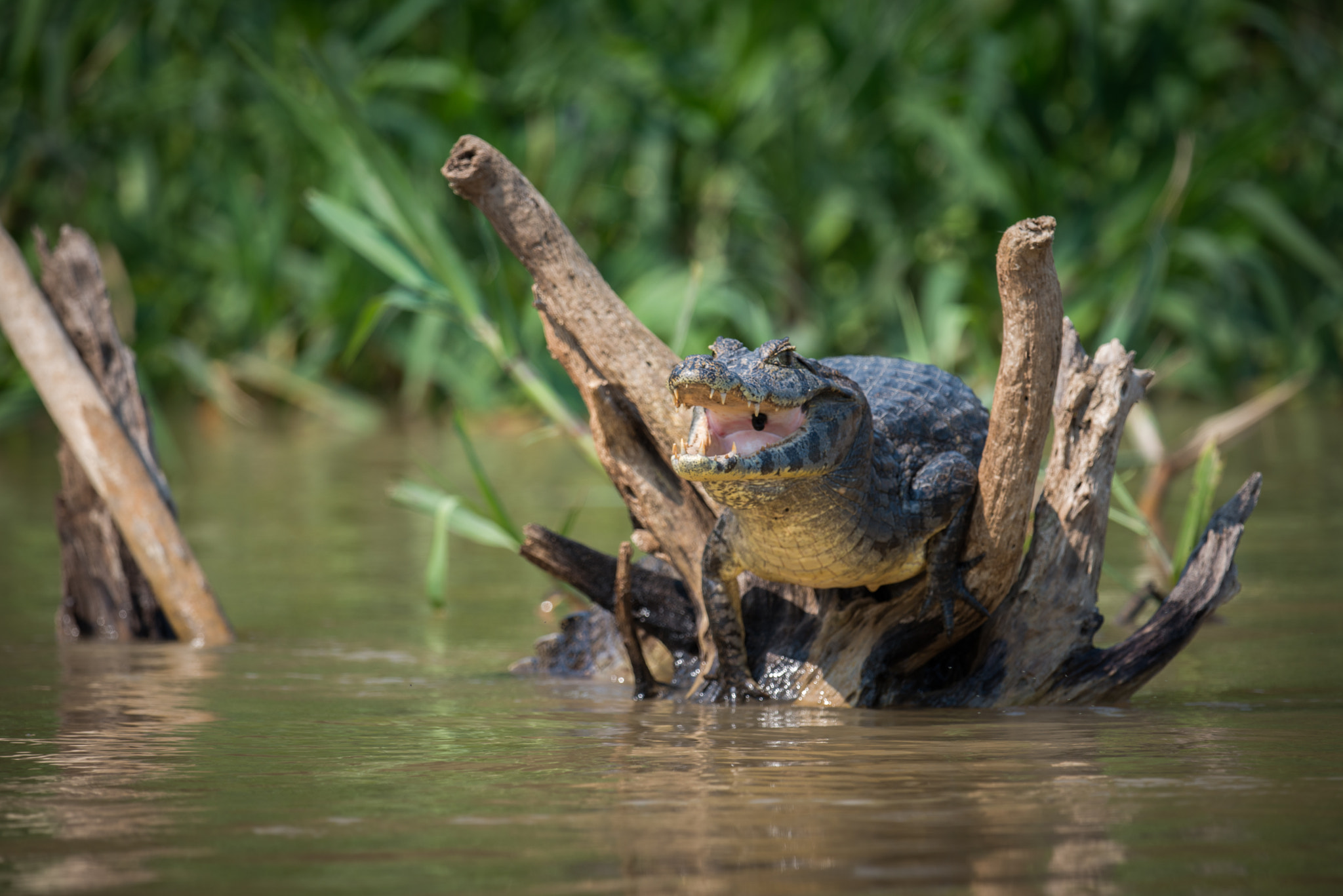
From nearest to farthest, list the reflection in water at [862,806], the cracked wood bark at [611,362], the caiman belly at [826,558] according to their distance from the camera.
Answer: the reflection in water at [862,806], the caiman belly at [826,558], the cracked wood bark at [611,362]

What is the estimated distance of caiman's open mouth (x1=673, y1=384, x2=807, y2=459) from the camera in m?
2.92

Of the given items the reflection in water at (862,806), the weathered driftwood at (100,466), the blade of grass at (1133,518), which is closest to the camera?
the reflection in water at (862,806)

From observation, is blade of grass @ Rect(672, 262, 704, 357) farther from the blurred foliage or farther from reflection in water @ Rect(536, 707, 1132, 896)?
the blurred foliage

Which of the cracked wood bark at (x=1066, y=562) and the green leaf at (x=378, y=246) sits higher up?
the green leaf at (x=378, y=246)

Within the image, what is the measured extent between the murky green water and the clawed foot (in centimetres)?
21

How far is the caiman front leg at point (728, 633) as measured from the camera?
11.3 feet

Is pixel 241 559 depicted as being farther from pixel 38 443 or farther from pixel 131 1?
pixel 131 1

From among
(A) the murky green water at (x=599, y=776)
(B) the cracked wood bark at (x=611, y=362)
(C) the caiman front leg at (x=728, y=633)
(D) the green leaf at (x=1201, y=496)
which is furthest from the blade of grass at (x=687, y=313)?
(D) the green leaf at (x=1201, y=496)

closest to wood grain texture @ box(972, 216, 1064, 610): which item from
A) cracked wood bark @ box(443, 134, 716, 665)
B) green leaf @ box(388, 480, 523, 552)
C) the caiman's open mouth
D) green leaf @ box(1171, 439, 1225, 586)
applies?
the caiman's open mouth

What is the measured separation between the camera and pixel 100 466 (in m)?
4.37

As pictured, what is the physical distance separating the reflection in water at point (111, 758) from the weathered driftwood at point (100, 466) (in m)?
0.21

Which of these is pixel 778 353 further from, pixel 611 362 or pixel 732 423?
pixel 611 362

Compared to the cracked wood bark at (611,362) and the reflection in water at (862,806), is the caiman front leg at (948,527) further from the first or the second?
the cracked wood bark at (611,362)

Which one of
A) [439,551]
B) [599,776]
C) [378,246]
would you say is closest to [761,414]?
[599,776]
